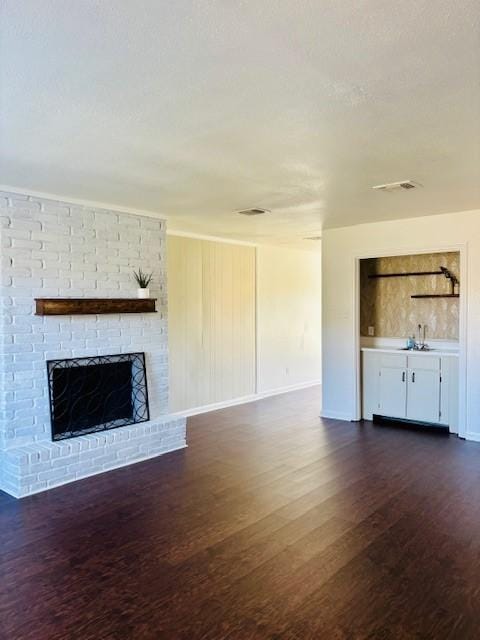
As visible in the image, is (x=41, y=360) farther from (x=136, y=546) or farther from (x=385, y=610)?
(x=385, y=610)

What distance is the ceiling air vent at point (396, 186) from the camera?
3826mm

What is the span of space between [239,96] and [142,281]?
290cm

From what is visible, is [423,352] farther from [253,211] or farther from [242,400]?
[242,400]

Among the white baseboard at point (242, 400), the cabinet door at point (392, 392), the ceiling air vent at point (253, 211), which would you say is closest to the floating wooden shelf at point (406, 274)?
the cabinet door at point (392, 392)

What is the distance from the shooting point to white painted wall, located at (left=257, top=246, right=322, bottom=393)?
25.4ft

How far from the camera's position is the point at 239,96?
2262 mm

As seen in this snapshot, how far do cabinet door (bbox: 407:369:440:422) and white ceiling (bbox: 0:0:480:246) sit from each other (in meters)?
2.34

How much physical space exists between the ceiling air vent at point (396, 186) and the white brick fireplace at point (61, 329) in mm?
2359

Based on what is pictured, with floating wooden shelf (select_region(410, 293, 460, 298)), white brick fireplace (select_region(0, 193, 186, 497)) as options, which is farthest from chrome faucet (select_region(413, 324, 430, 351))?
white brick fireplace (select_region(0, 193, 186, 497))

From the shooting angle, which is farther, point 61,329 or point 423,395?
point 423,395

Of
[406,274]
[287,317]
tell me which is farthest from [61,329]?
[287,317]

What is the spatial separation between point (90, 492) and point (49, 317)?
1.51m

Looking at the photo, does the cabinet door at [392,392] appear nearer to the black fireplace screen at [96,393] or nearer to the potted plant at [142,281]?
the black fireplace screen at [96,393]

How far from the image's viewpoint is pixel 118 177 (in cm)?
367
